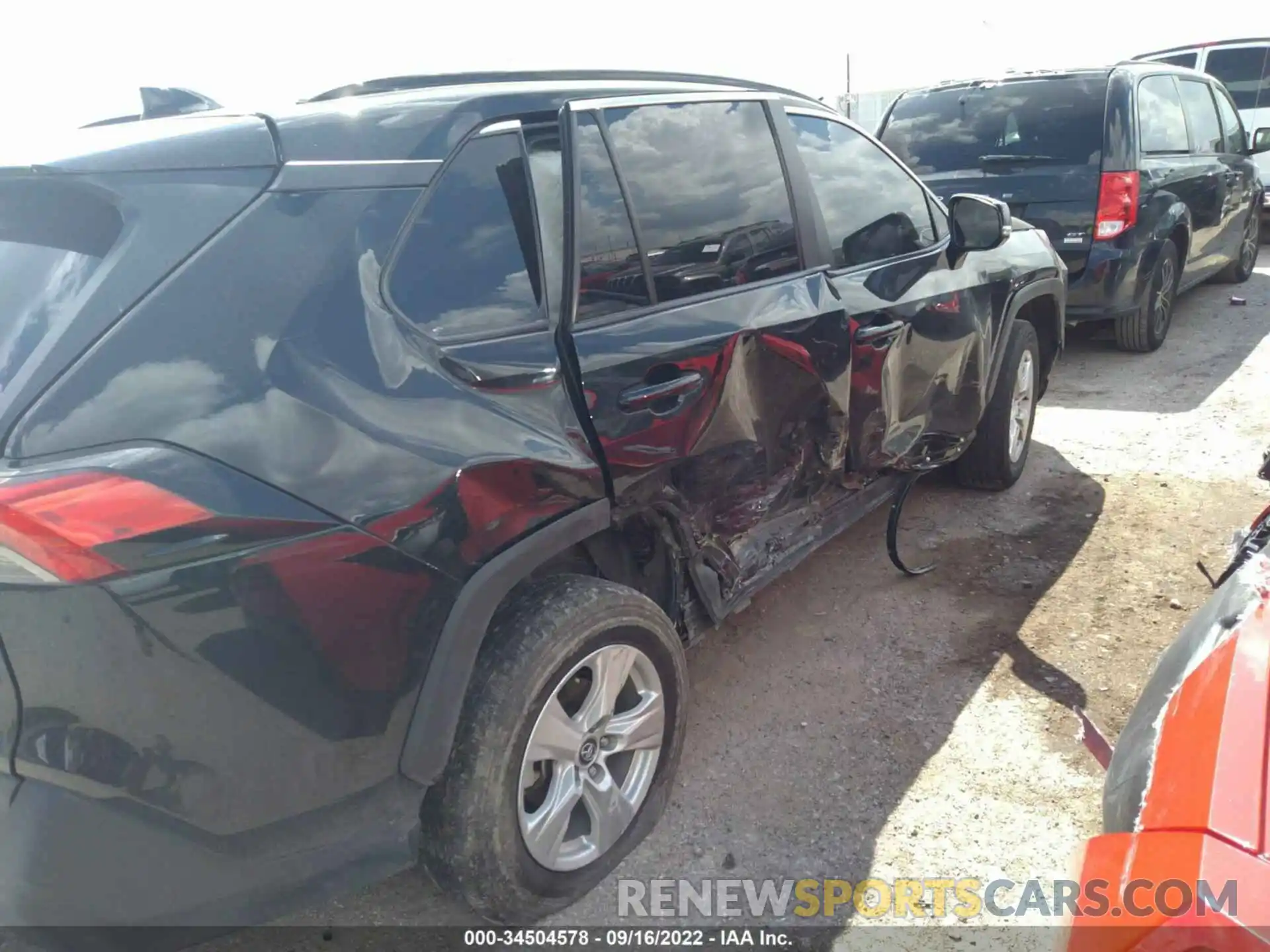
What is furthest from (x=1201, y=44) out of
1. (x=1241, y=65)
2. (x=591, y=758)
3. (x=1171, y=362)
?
(x=591, y=758)

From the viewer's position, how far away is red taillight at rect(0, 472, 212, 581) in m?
1.52

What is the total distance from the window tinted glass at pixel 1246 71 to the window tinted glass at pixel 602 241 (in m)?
11.9

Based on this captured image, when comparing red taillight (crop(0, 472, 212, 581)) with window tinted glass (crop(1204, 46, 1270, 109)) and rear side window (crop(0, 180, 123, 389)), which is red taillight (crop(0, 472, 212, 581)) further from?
window tinted glass (crop(1204, 46, 1270, 109))

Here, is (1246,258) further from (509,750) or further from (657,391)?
(509,750)

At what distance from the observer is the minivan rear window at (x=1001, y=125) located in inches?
244

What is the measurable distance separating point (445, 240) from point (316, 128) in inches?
13.3

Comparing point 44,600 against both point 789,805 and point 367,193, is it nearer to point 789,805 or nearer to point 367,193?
point 367,193

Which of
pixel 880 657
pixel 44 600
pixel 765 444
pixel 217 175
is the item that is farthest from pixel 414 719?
pixel 880 657

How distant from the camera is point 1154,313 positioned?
22.3ft

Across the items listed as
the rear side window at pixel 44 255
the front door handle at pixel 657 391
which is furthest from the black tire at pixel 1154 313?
the rear side window at pixel 44 255

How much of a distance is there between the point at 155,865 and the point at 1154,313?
6.99 meters

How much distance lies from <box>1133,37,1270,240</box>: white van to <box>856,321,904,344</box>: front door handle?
10.3 m

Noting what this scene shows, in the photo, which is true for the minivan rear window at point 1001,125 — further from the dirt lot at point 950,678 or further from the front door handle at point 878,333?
the front door handle at point 878,333

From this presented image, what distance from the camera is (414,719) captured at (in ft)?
6.43
